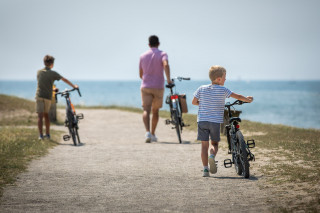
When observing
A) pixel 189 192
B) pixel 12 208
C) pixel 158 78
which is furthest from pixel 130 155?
pixel 12 208

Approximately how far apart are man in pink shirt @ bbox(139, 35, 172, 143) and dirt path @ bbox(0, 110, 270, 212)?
113 centimetres

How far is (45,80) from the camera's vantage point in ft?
37.7

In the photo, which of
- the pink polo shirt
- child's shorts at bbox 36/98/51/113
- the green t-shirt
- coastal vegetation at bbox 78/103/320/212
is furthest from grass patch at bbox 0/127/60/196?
coastal vegetation at bbox 78/103/320/212

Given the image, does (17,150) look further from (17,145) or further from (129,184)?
(129,184)

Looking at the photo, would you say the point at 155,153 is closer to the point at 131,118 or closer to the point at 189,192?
the point at 189,192

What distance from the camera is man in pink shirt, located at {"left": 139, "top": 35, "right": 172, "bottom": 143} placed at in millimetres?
10984

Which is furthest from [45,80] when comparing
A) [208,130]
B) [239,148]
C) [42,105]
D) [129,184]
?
[239,148]

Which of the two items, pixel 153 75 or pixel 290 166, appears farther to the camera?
pixel 153 75

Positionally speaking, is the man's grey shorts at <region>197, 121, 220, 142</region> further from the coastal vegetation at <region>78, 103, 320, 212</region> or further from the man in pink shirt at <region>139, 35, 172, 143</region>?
the man in pink shirt at <region>139, 35, 172, 143</region>

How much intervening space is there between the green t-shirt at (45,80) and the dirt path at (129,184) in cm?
170

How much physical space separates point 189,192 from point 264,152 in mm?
3600

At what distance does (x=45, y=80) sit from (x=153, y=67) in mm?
2746

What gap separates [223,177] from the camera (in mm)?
6859

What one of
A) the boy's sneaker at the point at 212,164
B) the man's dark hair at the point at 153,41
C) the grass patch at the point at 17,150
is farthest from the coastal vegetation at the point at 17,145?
the man's dark hair at the point at 153,41
